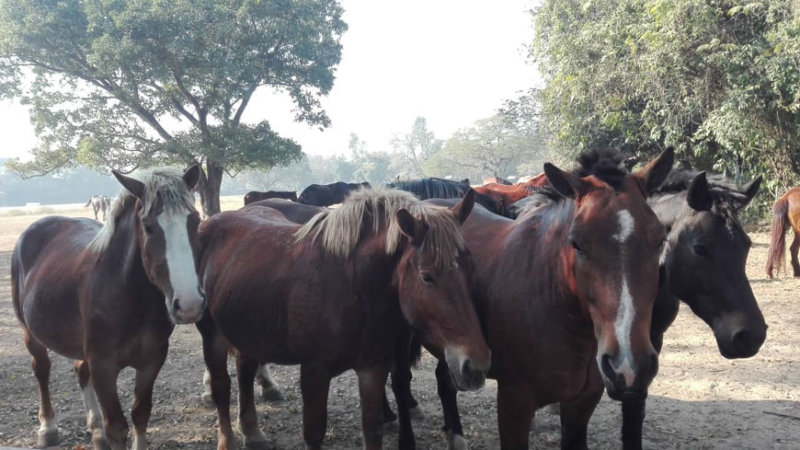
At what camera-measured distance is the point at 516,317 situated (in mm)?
2680

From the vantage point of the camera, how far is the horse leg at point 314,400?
294 centimetres

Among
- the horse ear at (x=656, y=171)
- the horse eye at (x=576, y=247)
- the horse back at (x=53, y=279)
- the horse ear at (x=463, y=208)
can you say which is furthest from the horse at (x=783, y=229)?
the horse back at (x=53, y=279)

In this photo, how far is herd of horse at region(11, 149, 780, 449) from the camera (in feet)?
7.25

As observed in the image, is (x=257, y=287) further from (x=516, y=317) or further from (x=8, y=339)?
(x=8, y=339)

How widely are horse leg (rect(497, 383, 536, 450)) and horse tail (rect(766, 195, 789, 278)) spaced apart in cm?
836

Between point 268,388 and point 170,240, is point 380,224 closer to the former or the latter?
point 170,240

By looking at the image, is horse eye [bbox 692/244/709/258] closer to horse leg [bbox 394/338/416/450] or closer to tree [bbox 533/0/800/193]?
horse leg [bbox 394/338/416/450]

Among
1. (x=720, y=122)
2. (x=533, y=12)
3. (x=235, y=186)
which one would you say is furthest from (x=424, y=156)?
(x=720, y=122)

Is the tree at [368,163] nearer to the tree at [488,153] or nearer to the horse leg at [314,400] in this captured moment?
the tree at [488,153]

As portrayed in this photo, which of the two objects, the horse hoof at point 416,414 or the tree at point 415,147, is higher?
the tree at point 415,147

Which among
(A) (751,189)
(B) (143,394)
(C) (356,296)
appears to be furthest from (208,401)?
(A) (751,189)

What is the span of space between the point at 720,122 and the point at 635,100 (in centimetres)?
249

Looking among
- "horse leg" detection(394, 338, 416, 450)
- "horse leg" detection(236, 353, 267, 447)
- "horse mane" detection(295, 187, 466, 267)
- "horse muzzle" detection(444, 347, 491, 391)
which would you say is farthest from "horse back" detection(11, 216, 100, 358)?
"horse muzzle" detection(444, 347, 491, 391)

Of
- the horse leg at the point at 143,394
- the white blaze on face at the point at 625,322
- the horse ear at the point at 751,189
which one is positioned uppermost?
the horse ear at the point at 751,189
